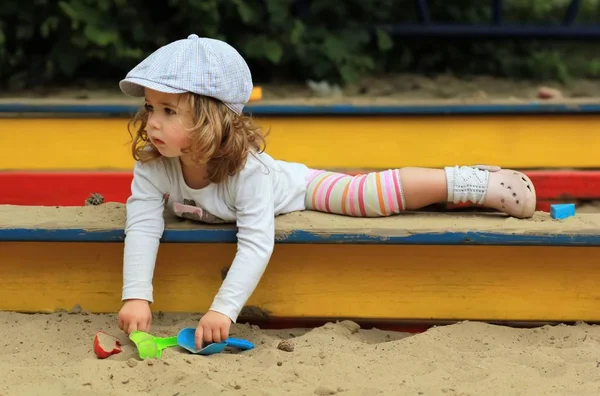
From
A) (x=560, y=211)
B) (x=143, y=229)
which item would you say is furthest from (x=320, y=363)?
(x=560, y=211)

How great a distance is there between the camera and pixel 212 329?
2.21 metres

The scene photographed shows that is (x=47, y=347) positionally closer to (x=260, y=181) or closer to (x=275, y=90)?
(x=260, y=181)

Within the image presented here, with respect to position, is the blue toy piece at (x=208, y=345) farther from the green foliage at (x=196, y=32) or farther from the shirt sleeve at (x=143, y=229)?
the green foliage at (x=196, y=32)

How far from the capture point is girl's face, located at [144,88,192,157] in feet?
7.35

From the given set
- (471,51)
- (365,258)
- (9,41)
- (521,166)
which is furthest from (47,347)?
(471,51)

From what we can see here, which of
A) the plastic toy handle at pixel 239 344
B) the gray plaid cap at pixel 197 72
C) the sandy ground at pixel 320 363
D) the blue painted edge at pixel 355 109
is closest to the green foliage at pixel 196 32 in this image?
the blue painted edge at pixel 355 109

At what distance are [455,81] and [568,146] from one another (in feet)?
4.73

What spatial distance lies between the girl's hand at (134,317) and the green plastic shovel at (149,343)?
0.03 meters

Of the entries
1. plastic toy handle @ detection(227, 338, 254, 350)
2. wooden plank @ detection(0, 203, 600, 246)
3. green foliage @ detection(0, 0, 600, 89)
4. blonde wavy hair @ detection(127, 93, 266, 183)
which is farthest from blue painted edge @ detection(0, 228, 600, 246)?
green foliage @ detection(0, 0, 600, 89)

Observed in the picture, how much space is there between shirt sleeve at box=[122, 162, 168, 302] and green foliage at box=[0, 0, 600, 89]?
1.77m

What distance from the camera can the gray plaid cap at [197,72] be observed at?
2199 millimetres

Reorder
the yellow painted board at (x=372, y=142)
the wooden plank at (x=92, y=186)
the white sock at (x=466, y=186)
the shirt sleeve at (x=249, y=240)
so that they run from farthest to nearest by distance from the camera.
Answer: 1. the yellow painted board at (x=372, y=142)
2. the wooden plank at (x=92, y=186)
3. the white sock at (x=466, y=186)
4. the shirt sleeve at (x=249, y=240)

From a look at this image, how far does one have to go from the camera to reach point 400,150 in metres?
3.35

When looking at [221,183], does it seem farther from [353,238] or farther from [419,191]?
[419,191]
